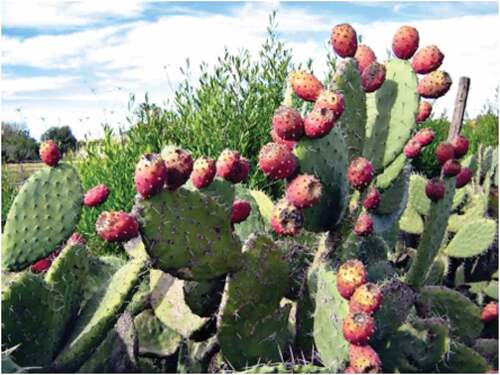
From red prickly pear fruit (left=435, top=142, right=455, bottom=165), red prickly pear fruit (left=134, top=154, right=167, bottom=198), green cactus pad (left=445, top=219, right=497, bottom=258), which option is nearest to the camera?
red prickly pear fruit (left=134, top=154, right=167, bottom=198)

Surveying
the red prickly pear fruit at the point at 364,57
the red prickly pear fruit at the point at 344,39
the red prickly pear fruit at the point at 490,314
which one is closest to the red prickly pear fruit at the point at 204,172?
the red prickly pear fruit at the point at 344,39

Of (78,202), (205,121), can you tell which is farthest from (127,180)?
(78,202)

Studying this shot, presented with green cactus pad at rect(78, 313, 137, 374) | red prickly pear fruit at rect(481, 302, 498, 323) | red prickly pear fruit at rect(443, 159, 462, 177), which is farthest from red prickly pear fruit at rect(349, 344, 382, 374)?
red prickly pear fruit at rect(481, 302, 498, 323)

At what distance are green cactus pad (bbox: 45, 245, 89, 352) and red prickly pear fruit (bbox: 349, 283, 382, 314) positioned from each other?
934mm

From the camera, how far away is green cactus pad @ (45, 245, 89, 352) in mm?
2514

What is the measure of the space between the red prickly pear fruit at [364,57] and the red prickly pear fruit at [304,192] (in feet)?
2.86

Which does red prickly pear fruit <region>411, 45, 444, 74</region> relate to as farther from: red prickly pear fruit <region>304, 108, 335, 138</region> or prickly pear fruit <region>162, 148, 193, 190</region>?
prickly pear fruit <region>162, 148, 193, 190</region>

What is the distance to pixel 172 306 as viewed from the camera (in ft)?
9.02

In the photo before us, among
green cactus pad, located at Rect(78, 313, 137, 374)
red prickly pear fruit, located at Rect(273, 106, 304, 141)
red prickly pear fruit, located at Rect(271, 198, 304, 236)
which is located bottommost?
green cactus pad, located at Rect(78, 313, 137, 374)

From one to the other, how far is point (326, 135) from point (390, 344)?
70cm

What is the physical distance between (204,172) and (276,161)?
0.21m

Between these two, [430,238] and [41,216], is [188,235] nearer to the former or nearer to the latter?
[41,216]

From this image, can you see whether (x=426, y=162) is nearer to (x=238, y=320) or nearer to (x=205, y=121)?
(x=205, y=121)

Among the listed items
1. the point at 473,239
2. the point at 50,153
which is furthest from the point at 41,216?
the point at 473,239
